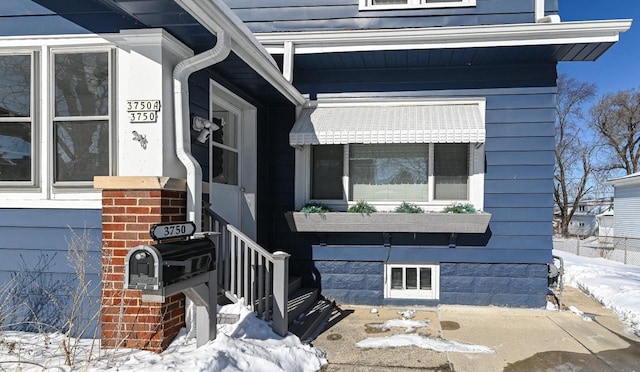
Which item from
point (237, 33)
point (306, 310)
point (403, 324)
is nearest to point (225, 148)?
point (237, 33)

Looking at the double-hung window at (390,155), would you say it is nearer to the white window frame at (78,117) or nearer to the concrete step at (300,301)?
the concrete step at (300,301)

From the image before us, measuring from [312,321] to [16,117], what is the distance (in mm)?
3417

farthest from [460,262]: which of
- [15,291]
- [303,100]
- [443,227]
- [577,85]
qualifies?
[577,85]

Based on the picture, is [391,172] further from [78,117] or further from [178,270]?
[78,117]

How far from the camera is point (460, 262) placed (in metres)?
5.19

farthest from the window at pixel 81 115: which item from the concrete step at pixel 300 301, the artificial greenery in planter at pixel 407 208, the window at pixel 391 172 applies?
the artificial greenery in planter at pixel 407 208

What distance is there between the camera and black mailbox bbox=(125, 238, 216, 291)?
2262 millimetres

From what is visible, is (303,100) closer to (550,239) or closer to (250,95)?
(250,95)

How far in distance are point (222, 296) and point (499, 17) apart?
198 inches

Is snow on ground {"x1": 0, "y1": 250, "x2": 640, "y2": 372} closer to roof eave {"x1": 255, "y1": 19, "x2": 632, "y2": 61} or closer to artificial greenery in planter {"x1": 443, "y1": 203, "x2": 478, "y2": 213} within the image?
artificial greenery in planter {"x1": 443, "y1": 203, "x2": 478, "y2": 213}

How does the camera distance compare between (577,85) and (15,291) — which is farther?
(577,85)

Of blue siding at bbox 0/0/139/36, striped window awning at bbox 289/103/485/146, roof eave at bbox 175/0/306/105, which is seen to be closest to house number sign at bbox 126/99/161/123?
blue siding at bbox 0/0/139/36

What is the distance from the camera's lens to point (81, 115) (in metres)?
3.24

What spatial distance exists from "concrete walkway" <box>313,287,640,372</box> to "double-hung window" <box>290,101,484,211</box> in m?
1.43
